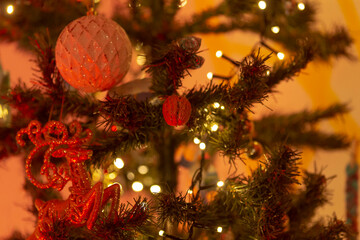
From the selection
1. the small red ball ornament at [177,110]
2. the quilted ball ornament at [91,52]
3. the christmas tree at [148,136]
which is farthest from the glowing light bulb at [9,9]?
the small red ball ornament at [177,110]

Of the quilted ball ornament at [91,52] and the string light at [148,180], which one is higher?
the string light at [148,180]

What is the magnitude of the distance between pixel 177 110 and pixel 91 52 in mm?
144

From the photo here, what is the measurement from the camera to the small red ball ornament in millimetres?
509

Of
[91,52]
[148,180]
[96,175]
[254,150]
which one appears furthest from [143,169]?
[91,52]

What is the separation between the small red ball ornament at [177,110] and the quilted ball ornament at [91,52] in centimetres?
11

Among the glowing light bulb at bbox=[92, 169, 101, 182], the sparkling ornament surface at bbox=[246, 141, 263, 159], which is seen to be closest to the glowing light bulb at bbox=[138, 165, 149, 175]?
the glowing light bulb at bbox=[92, 169, 101, 182]

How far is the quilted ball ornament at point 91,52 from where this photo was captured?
1.80 feet

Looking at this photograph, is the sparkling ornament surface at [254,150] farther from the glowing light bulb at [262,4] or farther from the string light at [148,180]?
the string light at [148,180]

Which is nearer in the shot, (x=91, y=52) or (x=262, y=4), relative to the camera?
(x=91, y=52)

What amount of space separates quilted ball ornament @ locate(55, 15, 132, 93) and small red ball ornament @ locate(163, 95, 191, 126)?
0.11 m

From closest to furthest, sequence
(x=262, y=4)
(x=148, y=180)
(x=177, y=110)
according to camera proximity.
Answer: (x=177, y=110), (x=262, y=4), (x=148, y=180)

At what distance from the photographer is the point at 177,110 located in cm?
51

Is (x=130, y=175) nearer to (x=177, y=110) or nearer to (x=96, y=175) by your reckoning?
(x=96, y=175)

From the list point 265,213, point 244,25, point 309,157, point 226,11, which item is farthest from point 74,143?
point 309,157
